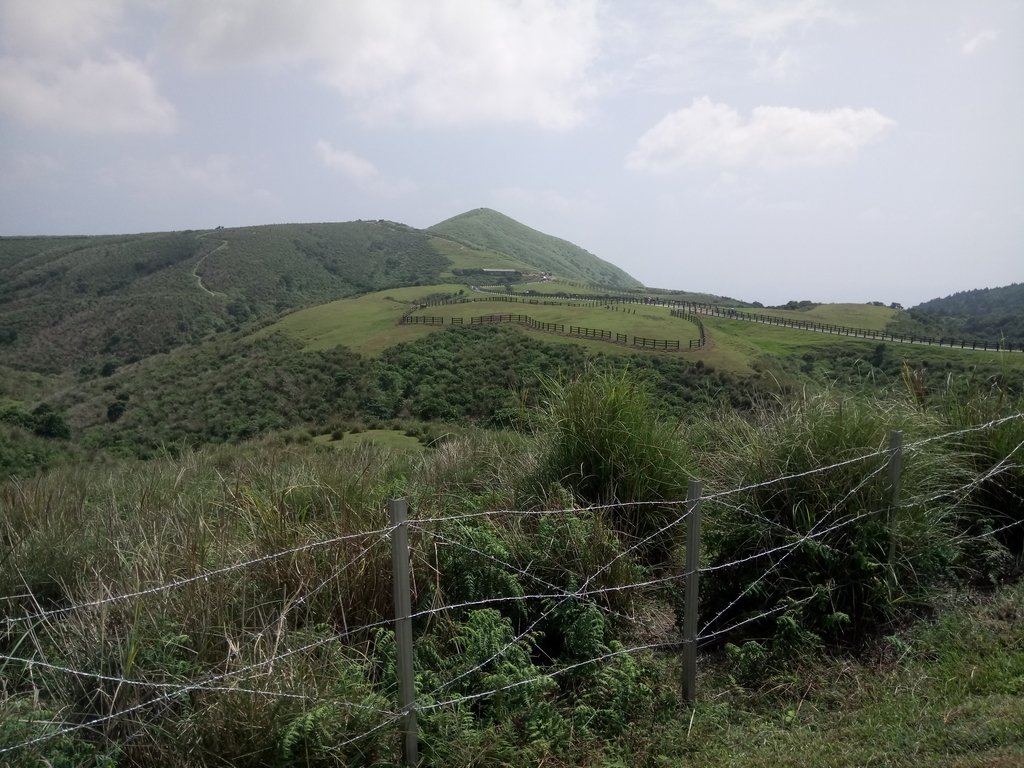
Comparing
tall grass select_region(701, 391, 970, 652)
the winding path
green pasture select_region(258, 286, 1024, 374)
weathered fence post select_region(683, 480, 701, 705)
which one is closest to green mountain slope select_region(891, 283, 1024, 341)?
green pasture select_region(258, 286, 1024, 374)

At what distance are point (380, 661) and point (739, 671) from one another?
7.42 feet

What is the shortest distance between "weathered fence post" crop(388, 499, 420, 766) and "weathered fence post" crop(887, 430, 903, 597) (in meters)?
3.39

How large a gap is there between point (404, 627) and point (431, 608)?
1.12m

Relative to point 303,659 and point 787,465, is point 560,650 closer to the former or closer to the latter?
point 303,659

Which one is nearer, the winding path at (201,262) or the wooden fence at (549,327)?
the wooden fence at (549,327)

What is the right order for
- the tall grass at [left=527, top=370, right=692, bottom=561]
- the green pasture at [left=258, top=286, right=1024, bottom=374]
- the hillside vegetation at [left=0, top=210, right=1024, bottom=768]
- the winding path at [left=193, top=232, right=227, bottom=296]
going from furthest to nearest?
the winding path at [left=193, top=232, right=227, bottom=296] → the green pasture at [left=258, top=286, right=1024, bottom=374] → the tall grass at [left=527, top=370, right=692, bottom=561] → the hillside vegetation at [left=0, top=210, right=1024, bottom=768]

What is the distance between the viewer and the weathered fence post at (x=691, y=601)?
3.86 meters

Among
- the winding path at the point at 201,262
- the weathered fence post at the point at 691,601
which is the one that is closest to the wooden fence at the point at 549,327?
the weathered fence post at the point at 691,601

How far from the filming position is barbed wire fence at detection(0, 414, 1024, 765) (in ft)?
9.83

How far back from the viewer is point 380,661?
3590 millimetres

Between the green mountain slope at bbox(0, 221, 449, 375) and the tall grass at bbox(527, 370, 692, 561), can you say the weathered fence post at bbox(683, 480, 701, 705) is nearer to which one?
the tall grass at bbox(527, 370, 692, 561)

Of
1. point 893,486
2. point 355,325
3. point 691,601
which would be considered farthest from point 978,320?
point 691,601

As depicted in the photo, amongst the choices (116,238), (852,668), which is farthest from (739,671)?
(116,238)

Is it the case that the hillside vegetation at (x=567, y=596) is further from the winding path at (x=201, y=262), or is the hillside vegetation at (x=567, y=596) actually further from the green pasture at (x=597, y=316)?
the winding path at (x=201, y=262)
